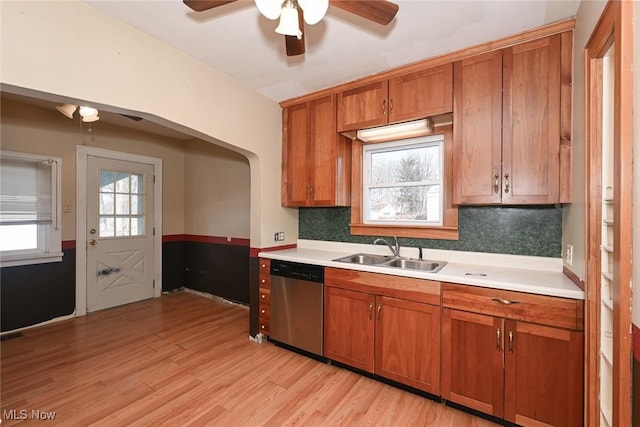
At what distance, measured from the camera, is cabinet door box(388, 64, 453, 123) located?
7.27 ft

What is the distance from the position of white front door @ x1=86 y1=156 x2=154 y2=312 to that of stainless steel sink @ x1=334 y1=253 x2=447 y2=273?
10.8ft

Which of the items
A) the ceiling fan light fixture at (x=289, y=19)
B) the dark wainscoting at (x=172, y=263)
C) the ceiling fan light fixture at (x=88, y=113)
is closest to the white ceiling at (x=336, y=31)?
the ceiling fan light fixture at (x=289, y=19)

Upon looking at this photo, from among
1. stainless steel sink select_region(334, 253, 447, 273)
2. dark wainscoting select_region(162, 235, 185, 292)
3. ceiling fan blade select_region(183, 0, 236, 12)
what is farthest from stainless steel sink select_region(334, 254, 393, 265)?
dark wainscoting select_region(162, 235, 185, 292)

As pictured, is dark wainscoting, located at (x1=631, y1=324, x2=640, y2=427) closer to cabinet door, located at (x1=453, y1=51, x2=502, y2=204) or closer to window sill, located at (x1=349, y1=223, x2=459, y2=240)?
cabinet door, located at (x1=453, y1=51, x2=502, y2=204)

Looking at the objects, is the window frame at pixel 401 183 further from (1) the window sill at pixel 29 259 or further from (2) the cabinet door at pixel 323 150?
(1) the window sill at pixel 29 259

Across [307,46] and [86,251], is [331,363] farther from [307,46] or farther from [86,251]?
[86,251]

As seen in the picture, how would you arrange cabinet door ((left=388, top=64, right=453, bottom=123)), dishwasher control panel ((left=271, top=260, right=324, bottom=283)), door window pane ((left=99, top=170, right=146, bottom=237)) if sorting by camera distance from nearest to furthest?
cabinet door ((left=388, top=64, right=453, bottom=123)), dishwasher control panel ((left=271, top=260, right=324, bottom=283)), door window pane ((left=99, top=170, right=146, bottom=237))

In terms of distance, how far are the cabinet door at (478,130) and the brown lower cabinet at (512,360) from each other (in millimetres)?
736

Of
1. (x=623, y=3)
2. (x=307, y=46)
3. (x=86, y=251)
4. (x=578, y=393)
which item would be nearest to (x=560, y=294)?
(x=578, y=393)

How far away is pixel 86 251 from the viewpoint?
3.66 m

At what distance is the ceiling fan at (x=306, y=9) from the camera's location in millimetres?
1303

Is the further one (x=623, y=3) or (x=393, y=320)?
(x=393, y=320)

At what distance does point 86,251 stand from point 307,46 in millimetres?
3738

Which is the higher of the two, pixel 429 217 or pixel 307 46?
pixel 307 46
